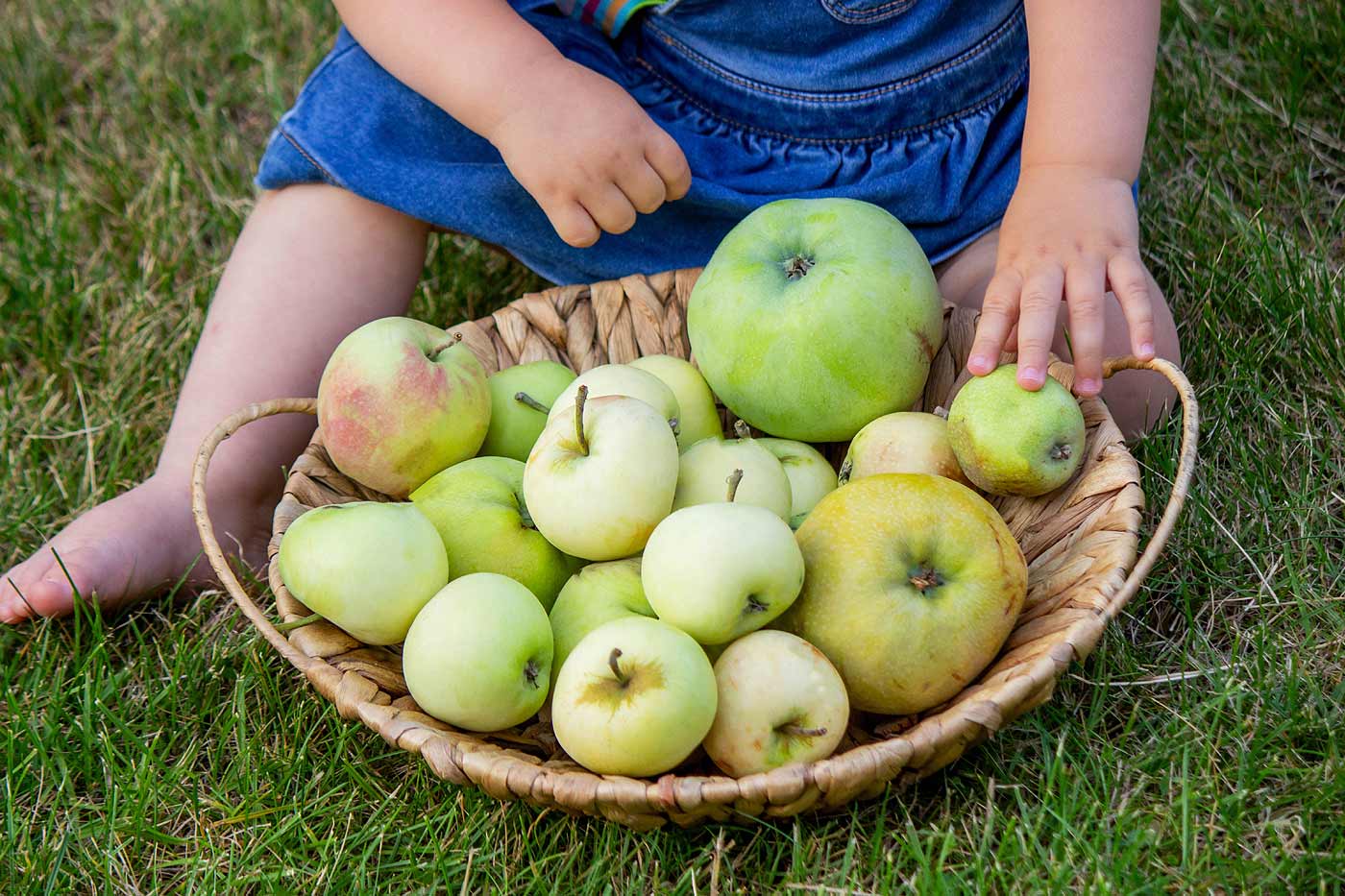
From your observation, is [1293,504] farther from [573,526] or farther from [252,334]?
[252,334]

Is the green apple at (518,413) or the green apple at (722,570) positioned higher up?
the green apple at (722,570)

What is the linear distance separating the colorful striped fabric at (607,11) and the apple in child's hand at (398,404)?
2.02 ft

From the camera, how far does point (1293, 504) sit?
1.39 metres

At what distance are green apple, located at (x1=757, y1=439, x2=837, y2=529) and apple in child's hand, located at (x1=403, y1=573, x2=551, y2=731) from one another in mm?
338

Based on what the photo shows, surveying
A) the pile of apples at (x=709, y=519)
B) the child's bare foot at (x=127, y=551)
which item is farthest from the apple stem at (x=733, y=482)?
the child's bare foot at (x=127, y=551)

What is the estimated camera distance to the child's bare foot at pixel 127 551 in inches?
59.2

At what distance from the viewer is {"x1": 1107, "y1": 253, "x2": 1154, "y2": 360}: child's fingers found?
126 centimetres

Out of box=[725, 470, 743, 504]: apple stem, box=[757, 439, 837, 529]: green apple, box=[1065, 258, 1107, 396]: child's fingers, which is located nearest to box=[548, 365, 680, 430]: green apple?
box=[757, 439, 837, 529]: green apple

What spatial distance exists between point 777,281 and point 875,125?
1.48 ft

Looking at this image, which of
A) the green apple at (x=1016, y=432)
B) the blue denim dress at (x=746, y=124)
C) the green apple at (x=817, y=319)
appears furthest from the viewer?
the blue denim dress at (x=746, y=124)

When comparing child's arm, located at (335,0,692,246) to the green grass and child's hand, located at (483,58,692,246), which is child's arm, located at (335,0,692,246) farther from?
the green grass

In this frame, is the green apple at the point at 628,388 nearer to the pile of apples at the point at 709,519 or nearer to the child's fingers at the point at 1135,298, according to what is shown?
the pile of apples at the point at 709,519

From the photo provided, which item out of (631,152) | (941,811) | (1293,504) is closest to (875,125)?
(631,152)

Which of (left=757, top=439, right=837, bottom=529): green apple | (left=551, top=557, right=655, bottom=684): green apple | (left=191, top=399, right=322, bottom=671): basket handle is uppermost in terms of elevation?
(left=191, top=399, right=322, bottom=671): basket handle
